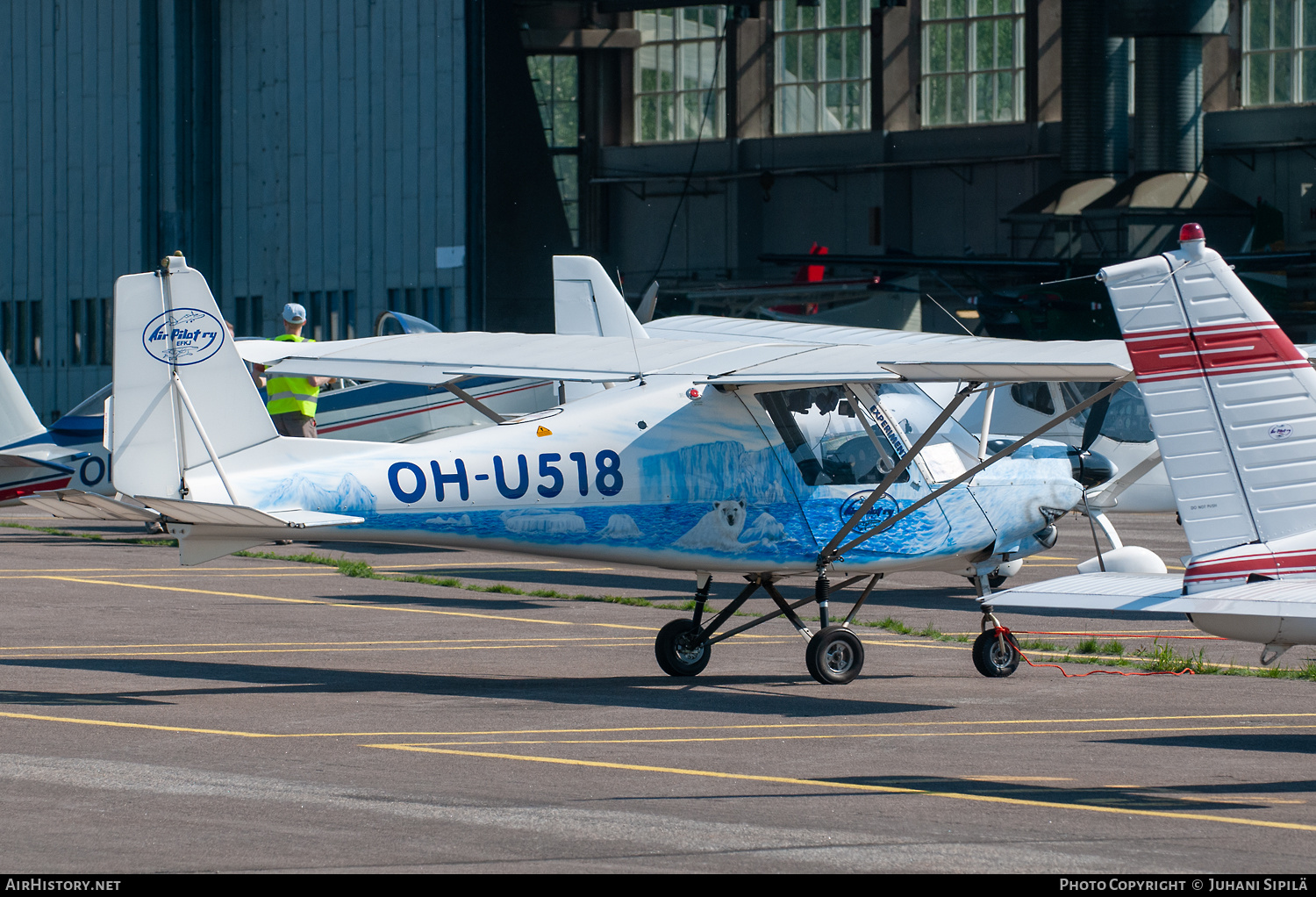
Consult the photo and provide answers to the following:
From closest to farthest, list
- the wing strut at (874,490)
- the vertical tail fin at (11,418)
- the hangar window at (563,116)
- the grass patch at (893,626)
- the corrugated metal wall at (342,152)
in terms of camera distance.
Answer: the wing strut at (874,490) < the grass patch at (893,626) < the vertical tail fin at (11,418) < the corrugated metal wall at (342,152) < the hangar window at (563,116)

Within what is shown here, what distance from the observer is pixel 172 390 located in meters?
10.2

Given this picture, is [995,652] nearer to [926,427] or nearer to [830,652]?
[830,652]

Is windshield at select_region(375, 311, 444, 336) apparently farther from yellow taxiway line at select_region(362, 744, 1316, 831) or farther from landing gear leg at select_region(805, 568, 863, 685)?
yellow taxiway line at select_region(362, 744, 1316, 831)

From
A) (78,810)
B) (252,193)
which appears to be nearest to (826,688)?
(78,810)

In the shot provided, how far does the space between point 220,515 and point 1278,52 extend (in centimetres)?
4682

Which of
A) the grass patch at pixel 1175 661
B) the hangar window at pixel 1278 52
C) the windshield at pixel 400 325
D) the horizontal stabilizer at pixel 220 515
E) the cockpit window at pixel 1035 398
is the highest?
the hangar window at pixel 1278 52

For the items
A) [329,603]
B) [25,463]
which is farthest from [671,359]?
[25,463]

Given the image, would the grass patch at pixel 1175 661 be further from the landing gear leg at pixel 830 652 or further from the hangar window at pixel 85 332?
the hangar window at pixel 85 332

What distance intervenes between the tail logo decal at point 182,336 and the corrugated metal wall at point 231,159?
106ft

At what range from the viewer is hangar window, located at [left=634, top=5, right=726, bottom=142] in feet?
201

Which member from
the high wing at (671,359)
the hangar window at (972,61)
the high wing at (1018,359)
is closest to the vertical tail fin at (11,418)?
the high wing at (671,359)

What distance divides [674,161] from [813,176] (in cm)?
548

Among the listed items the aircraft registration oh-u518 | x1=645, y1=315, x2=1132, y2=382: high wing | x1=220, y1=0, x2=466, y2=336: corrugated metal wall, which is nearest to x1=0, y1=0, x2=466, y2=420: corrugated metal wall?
x1=220, y1=0, x2=466, y2=336: corrugated metal wall

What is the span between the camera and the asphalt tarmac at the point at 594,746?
22.6ft
